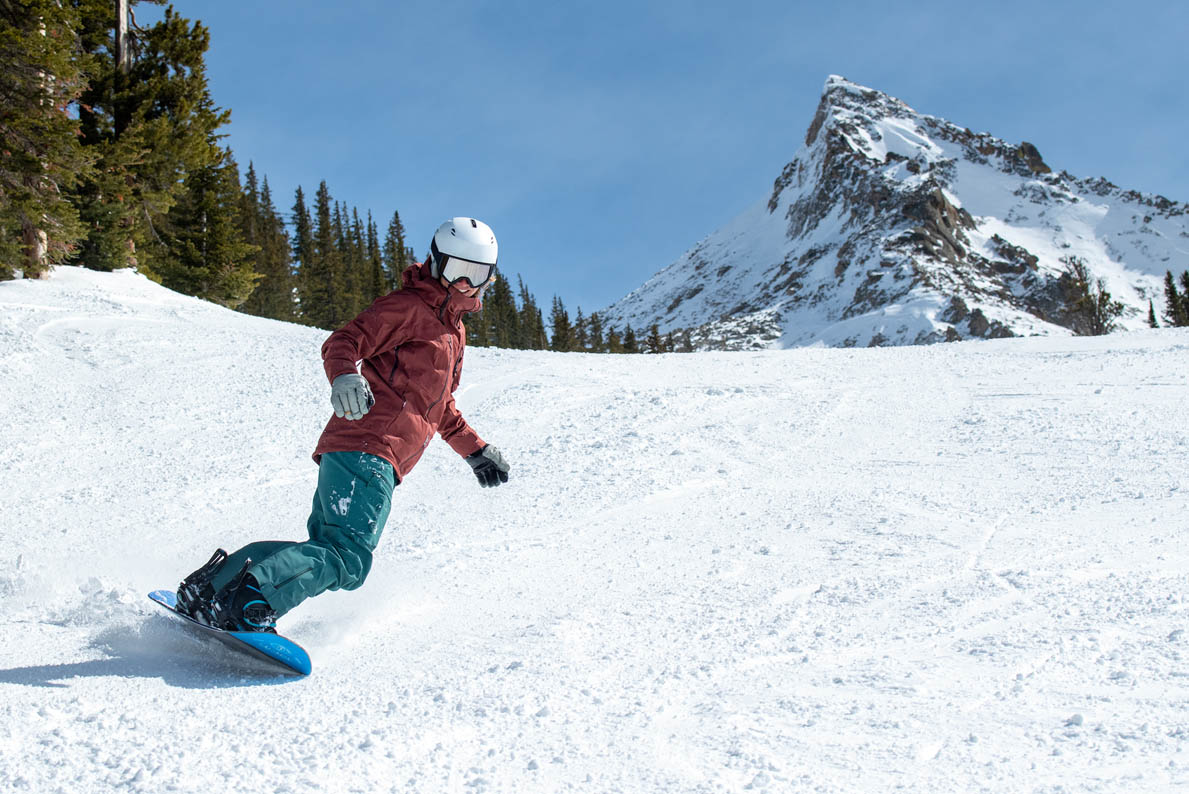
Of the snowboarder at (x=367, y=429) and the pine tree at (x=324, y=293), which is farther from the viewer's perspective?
the pine tree at (x=324, y=293)

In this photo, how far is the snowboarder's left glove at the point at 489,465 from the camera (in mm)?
3896

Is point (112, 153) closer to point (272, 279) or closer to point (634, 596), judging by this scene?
point (634, 596)

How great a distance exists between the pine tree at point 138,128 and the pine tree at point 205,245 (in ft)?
→ 4.25

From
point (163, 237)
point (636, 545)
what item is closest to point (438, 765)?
point (636, 545)

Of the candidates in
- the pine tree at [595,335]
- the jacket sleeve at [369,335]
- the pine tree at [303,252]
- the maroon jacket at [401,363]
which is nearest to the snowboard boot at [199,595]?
the maroon jacket at [401,363]

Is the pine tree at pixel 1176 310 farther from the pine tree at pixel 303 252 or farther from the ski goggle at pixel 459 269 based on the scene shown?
the ski goggle at pixel 459 269

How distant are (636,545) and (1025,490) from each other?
8.93 feet

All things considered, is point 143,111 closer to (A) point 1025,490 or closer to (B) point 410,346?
(B) point 410,346

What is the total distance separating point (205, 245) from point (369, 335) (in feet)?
69.3

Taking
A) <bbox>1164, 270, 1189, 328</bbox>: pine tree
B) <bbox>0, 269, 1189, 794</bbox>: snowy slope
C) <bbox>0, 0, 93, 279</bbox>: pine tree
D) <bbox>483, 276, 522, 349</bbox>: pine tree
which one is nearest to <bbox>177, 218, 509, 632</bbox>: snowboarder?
<bbox>0, 269, 1189, 794</bbox>: snowy slope

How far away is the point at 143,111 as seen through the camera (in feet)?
55.5

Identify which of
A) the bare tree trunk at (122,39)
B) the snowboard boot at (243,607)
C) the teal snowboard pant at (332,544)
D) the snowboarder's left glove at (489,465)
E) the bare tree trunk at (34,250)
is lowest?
the snowboard boot at (243,607)

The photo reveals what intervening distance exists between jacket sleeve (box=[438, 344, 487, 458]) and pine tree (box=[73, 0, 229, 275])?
571 inches

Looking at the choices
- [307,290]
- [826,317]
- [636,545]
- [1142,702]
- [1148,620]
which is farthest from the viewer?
[826,317]
